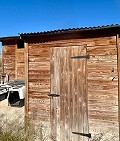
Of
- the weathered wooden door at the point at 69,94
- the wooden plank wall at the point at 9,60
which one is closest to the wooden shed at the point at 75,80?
the weathered wooden door at the point at 69,94

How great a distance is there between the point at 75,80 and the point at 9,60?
11267 millimetres

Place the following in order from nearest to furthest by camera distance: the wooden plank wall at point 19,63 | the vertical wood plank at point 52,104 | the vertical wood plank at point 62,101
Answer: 1. the vertical wood plank at point 62,101
2. the vertical wood plank at point 52,104
3. the wooden plank wall at point 19,63

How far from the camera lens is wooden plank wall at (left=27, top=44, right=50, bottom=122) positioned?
26.2 ft

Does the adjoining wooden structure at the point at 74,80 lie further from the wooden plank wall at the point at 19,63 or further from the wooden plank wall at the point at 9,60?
the wooden plank wall at the point at 9,60

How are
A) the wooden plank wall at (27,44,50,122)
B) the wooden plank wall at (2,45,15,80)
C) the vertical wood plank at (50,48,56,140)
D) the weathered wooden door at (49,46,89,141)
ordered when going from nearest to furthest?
the weathered wooden door at (49,46,89,141), the vertical wood plank at (50,48,56,140), the wooden plank wall at (27,44,50,122), the wooden plank wall at (2,45,15,80)

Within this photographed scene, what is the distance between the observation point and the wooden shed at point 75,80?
707cm

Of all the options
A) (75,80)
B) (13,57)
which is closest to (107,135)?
(75,80)

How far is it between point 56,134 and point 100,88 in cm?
213

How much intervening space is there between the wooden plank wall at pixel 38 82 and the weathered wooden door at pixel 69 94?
0.70 feet

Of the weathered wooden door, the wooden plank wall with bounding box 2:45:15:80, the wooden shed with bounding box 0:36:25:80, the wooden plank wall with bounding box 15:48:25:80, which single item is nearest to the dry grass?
the weathered wooden door

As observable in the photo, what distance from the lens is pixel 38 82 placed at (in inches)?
321

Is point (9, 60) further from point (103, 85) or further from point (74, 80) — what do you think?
point (103, 85)

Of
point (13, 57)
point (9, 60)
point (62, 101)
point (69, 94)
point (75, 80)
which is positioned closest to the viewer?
point (75, 80)

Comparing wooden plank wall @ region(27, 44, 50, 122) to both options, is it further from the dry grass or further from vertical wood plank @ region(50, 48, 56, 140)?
the dry grass
